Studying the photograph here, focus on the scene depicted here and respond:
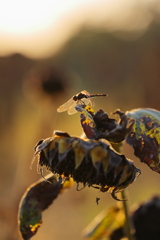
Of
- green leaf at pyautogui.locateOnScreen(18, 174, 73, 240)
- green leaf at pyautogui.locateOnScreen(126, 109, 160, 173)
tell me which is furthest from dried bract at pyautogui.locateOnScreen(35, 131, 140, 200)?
green leaf at pyautogui.locateOnScreen(18, 174, 73, 240)

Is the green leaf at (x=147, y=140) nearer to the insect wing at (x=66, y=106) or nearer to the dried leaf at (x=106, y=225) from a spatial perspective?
the insect wing at (x=66, y=106)

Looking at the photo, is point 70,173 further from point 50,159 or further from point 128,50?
point 128,50

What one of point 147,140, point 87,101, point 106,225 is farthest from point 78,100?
point 106,225

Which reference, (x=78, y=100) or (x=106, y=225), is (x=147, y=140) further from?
(x=106, y=225)

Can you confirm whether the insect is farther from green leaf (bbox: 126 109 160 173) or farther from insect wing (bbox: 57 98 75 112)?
green leaf (bbox: 126 109 160 173)

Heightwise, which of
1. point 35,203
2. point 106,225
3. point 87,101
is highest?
point 87,101

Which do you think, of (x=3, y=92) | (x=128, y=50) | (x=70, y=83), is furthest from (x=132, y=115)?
(x=128, y=50)
